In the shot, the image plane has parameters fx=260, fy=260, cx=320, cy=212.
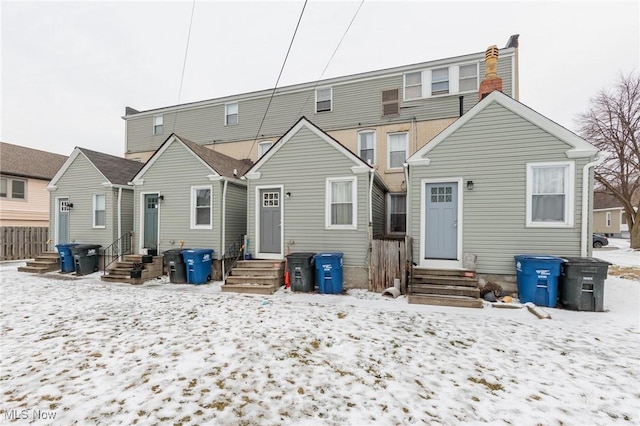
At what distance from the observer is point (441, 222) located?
8.05 m

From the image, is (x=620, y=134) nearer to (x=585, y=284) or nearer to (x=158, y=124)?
(x=585, y=284)

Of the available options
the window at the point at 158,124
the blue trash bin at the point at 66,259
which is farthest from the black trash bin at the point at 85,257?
the window at the point at 158,124

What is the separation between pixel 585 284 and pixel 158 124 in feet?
69.6

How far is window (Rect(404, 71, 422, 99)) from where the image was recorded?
40.8 feet

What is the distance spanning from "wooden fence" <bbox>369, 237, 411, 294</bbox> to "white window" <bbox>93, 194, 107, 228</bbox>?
1255 centimetres

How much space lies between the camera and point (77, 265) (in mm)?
11203

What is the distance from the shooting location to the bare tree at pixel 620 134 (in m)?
18.5

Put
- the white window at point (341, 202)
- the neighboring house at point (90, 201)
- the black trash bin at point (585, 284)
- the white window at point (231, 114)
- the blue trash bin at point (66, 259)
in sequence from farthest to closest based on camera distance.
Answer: the white window at point (231, 114) < the neighboring house at point (90, 201) < the blue trash bin at point (66, 259) < the white window at point (341, 202) < the black trash bin at point (585, 284)

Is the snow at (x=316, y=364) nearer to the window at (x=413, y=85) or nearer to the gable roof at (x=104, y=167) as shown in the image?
the gable roof at (x=104, y=167)

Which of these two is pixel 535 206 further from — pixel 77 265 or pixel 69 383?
pixel 77 265

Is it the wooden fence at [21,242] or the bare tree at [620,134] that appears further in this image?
the bare tree at [620,134]

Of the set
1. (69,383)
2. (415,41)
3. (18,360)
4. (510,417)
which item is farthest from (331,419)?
(415,41)

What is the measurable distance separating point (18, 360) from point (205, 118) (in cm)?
1476

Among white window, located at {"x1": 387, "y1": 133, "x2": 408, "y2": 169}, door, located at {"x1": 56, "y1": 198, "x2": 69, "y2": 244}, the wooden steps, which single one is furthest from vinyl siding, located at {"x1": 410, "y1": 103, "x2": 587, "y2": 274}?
door, located at {"x1": 56, "y1": 198, "x2": 69, "y2": 244}
